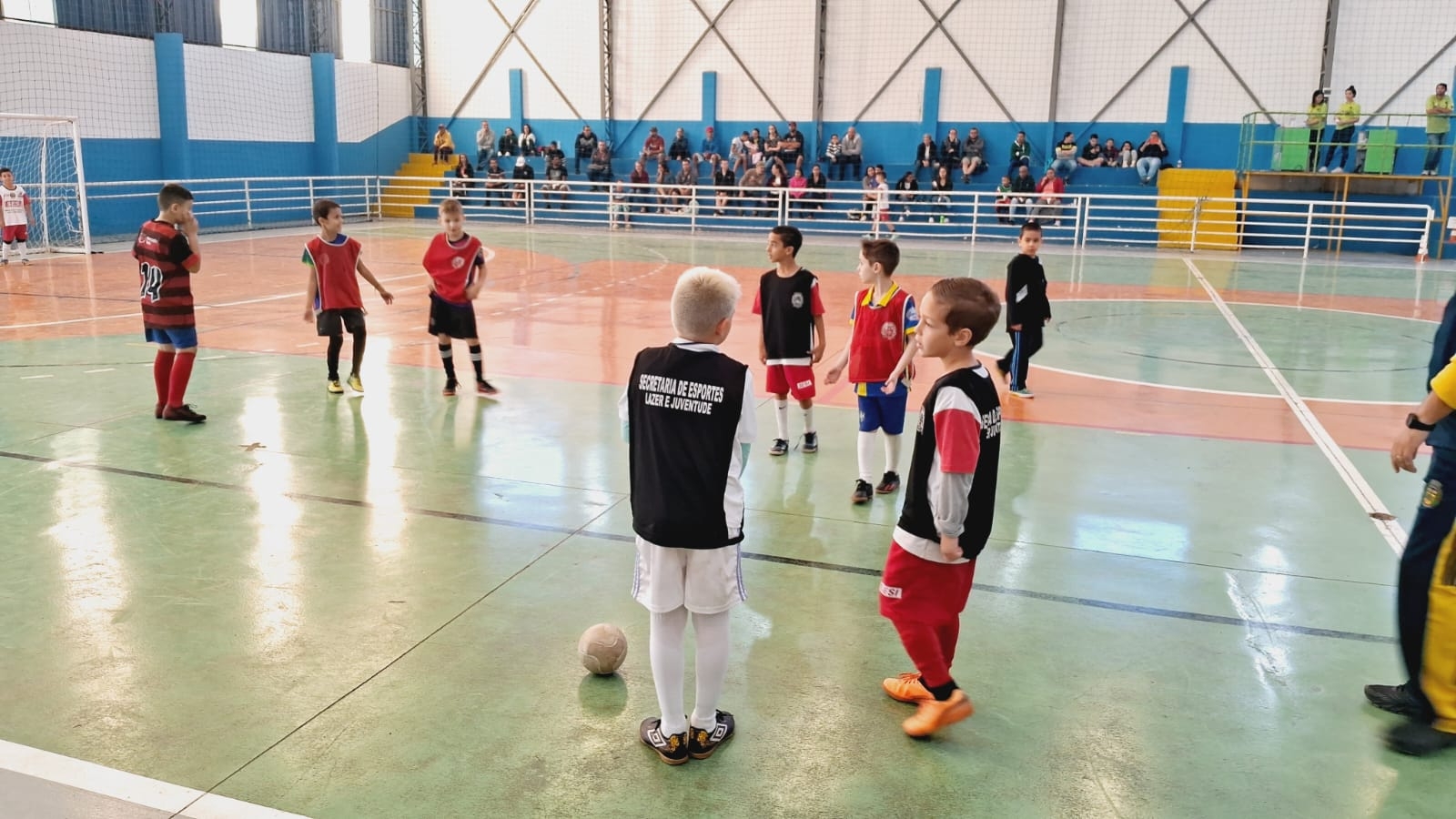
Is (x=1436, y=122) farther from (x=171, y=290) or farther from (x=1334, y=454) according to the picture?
(x=171, y=290)

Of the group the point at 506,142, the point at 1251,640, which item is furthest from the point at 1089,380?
the point at 506,142

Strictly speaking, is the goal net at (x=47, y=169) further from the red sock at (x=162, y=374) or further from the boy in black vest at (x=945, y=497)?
the boy in black vest at (x=945, y=497)

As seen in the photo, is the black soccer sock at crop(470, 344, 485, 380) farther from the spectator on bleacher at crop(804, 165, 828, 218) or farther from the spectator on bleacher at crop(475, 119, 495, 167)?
the spectator on bleacher at crop(475, 119, 495, 167)

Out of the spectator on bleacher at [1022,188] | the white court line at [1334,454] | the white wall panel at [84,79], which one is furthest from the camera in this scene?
the spectator on bleacher at [1022,188]

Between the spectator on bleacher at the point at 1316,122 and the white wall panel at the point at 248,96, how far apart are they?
25.2m

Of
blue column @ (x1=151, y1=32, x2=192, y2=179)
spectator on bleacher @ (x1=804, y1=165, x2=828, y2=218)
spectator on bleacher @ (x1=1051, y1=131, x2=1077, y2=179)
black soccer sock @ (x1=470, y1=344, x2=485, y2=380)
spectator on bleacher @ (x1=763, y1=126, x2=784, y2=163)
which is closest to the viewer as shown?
black soccer sock @ (x1=470, y1=344, x2=485, y2=380)

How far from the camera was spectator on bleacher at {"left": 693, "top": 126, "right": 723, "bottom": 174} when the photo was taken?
98.5ft

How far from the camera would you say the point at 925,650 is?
153 inches

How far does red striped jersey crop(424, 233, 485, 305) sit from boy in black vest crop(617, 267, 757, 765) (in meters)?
5.87

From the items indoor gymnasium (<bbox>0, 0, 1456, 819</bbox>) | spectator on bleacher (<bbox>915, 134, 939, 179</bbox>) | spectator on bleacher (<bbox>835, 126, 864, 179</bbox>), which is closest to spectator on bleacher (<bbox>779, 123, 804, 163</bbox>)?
spectator on bleacher (<bbox>835, 126, 864, 179</bbox>)

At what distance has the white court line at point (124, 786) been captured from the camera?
335 cm

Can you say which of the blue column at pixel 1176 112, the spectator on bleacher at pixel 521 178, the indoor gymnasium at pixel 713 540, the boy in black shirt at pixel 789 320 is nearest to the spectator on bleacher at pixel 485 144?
the spectator on bleacher at pixel 521 178

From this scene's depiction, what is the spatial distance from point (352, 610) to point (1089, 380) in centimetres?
768

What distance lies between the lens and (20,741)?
373cm
